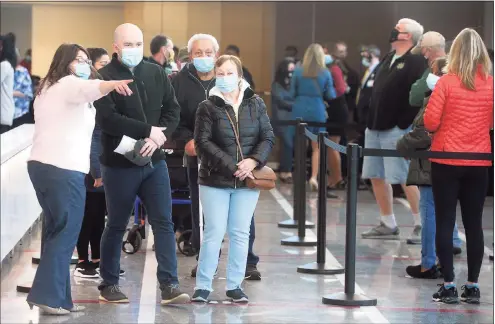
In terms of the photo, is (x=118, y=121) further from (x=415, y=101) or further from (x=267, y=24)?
(x=267, y=24)

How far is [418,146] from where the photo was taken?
9.30m

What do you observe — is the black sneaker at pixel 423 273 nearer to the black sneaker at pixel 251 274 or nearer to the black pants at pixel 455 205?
the black pants at pixel 455 205

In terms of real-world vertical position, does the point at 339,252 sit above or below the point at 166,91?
below

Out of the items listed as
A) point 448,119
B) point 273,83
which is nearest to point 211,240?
point 448,119

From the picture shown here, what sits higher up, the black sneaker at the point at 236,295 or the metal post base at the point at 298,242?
the black sneaker at the point at 236,295

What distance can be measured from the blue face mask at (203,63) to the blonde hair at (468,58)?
1.79 metres

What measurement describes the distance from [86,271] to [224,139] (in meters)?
1.83

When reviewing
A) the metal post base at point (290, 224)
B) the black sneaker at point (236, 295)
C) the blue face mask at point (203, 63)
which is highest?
the blue face mask at point (203, 63)

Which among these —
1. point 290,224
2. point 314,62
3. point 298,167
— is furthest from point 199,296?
point 314,62

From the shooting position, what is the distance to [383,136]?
1109 centimetres

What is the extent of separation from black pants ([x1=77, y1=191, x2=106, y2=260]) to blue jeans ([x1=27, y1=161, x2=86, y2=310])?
1.42 meters

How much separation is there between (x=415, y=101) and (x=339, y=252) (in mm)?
1737

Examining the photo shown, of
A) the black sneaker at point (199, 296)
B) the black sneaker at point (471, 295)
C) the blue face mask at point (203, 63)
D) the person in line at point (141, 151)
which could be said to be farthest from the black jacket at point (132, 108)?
the black sneaker at point (471, 295)

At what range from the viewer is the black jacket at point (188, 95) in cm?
896
